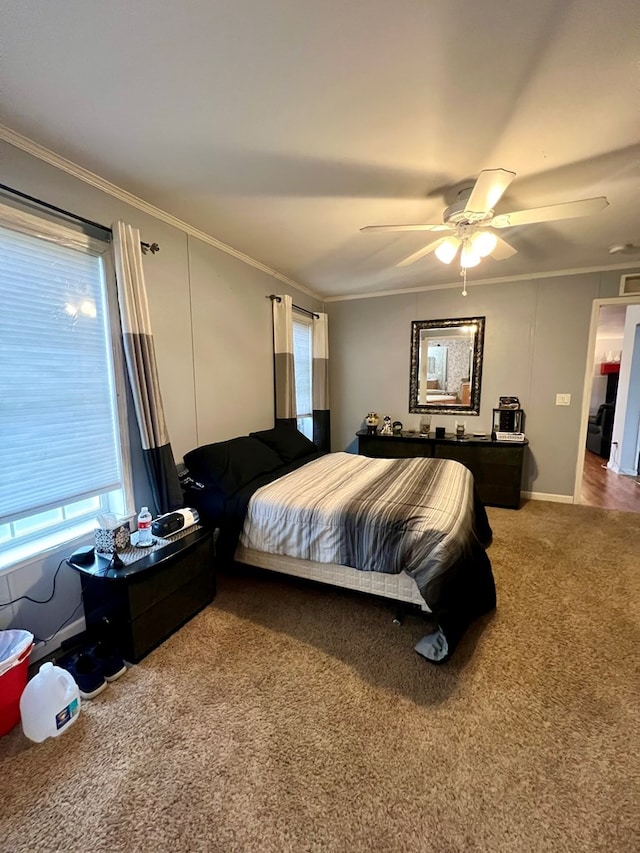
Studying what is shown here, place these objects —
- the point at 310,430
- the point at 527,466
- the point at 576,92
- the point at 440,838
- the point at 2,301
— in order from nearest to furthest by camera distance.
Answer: the point at 440,838
the point at 576,92
the point at 2,301
the point at 527,466
the point at 310,430

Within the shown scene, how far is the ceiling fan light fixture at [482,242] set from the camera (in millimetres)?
2186

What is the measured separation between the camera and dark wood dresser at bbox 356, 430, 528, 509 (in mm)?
3777

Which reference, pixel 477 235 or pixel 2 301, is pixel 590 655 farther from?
pixel 2 301

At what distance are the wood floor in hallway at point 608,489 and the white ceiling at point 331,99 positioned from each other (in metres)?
3.05

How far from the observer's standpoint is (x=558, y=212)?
6.10 feet

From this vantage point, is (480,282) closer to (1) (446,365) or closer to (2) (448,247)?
(1) (446,365)

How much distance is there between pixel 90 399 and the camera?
81.7 inches

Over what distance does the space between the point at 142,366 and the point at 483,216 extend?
7.38 feet

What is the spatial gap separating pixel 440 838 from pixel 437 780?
0.17 meters

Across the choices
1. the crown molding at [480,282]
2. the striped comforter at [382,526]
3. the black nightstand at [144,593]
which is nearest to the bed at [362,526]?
the striped comforter at [382,526]

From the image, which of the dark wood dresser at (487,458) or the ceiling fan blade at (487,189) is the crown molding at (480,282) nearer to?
the dark wood dresser at (487,458)

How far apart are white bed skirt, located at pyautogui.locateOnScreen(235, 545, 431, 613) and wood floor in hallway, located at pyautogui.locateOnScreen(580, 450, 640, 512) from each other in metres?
3.23

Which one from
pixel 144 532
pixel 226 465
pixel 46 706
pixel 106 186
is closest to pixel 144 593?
pixel 144 532

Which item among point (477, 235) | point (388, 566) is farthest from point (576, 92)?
point (388, 566)
